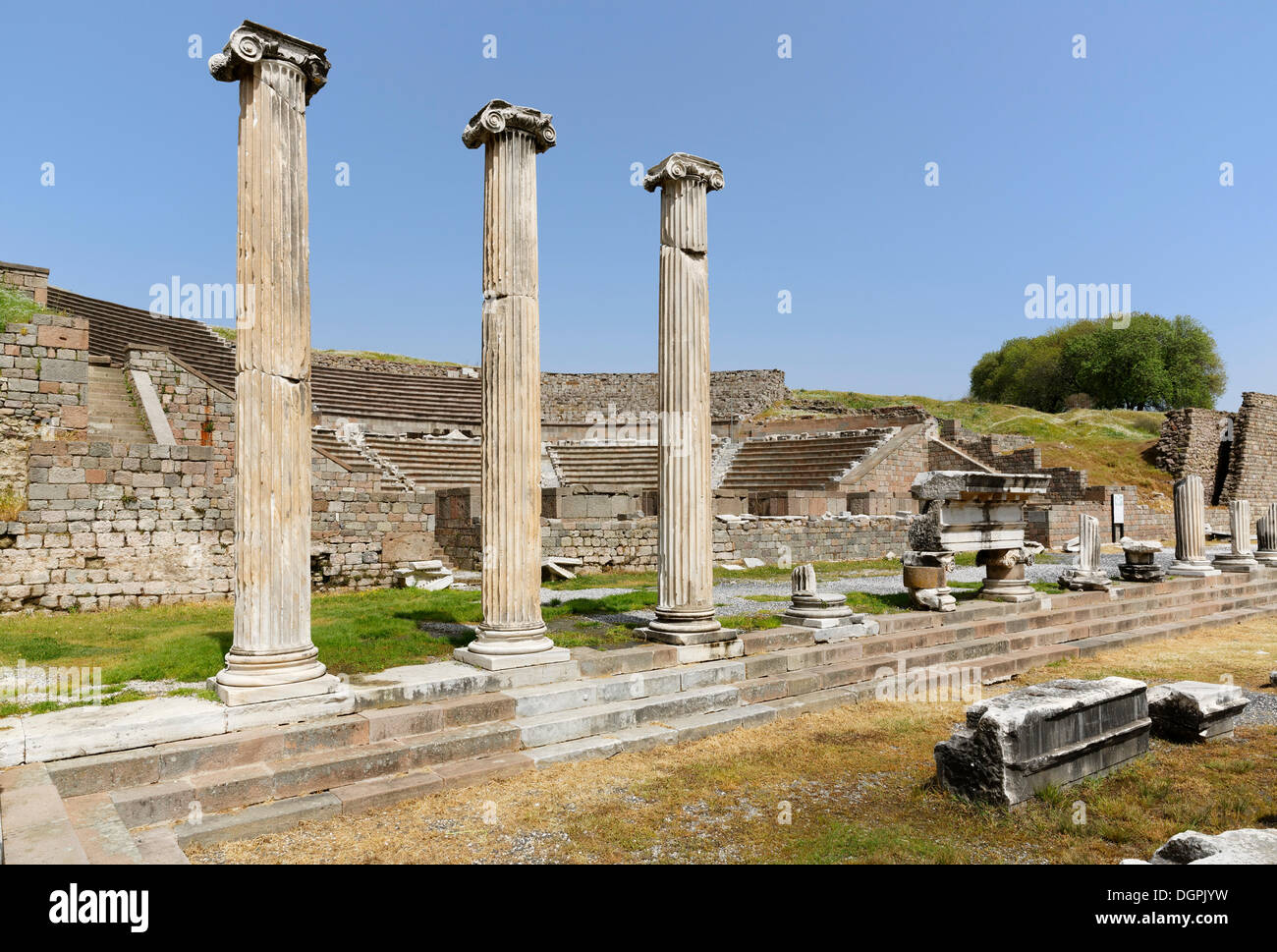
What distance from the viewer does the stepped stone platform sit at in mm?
3973

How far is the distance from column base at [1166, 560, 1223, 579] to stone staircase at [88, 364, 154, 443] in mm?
19322

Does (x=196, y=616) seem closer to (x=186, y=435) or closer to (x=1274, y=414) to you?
(x=186, y=435)

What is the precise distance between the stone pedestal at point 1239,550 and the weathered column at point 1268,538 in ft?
0.69

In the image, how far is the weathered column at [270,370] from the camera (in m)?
5.30

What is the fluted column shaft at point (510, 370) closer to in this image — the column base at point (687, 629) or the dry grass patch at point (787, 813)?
the column base at point (687, 629)

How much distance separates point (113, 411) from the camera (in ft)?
50.4

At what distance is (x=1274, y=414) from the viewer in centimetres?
3359

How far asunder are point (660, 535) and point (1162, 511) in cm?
2877

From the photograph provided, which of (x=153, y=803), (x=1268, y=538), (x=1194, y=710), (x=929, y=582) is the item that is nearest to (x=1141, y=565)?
(x=1268, y=538)

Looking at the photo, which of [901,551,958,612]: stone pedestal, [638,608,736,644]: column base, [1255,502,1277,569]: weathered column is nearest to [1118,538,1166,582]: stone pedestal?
[1255,502,1277,569]: weathered column

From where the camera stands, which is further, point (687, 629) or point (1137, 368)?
point (1137, 368)

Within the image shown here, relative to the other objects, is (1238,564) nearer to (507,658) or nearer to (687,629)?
(687,629)

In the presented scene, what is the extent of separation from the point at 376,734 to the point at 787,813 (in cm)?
270
